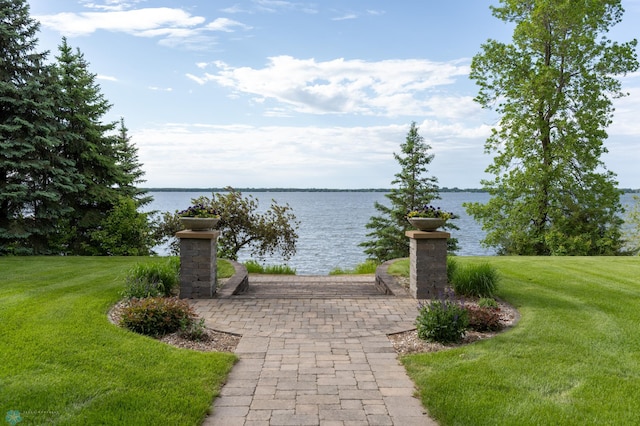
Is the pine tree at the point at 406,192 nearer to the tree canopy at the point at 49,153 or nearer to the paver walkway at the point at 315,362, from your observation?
the tree canopy at the point at 49,153

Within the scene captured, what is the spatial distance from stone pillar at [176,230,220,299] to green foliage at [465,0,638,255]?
15298mm

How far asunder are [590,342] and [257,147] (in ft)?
65.6

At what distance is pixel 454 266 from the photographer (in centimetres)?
836

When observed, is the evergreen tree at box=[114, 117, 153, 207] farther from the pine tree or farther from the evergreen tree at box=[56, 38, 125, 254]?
the pine tree

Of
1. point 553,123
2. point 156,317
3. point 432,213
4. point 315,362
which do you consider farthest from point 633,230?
point 156,317

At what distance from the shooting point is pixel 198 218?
304 inches

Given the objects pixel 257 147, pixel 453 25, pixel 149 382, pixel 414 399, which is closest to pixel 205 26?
pixel 453 25

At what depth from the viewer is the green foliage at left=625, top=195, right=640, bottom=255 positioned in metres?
18.1

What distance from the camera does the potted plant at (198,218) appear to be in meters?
7.69

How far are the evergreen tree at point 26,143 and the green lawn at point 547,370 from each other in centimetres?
1347

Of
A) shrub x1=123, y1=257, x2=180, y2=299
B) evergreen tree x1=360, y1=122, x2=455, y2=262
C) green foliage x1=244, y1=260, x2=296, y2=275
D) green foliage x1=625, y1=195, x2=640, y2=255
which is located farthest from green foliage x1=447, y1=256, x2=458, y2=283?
green foliage x1=625, y1=195, x2=640, y2=255

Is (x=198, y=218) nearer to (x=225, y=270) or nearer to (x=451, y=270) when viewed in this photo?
(x=225, y=270)

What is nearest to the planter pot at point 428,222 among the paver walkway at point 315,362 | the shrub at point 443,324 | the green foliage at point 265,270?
the paver walkway at point 315,362

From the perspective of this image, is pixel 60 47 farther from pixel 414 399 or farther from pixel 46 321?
pixel 414 399
